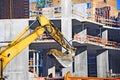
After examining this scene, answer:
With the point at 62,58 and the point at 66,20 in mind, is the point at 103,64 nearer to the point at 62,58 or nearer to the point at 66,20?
the point at 66,20

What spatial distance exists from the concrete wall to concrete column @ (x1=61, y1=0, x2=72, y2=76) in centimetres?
527

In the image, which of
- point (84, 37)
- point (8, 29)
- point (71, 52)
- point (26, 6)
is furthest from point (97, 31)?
point (71, 52)

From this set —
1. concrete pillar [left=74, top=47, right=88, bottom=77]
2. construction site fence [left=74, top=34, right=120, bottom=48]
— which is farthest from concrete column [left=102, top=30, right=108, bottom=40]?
concrete pillar [left=74, top=47, right=88, bottom=77]

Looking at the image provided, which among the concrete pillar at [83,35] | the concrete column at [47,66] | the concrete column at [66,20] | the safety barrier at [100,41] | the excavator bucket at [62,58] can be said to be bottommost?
the concrete column at [47,66]

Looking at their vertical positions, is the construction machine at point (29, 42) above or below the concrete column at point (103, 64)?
above

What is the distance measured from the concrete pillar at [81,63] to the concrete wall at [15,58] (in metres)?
10.4

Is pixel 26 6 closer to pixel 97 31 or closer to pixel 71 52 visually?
pixel 97 31

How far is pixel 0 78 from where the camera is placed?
21875 millimetres

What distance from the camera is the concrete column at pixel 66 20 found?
1772 inches

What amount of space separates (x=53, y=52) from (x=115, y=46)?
33.5 metres

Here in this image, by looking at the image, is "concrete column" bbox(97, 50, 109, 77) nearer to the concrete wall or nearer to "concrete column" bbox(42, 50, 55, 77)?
"concrete column" bbox(42, 50, 55, 77)

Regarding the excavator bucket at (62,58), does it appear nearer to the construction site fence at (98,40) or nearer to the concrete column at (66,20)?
the concrete column at (66,20)

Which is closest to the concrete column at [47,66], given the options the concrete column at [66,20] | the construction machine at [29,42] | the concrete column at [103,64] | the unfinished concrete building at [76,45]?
the unfinished concrete building at [76,45]

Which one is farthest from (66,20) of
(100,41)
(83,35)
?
(100,41)
